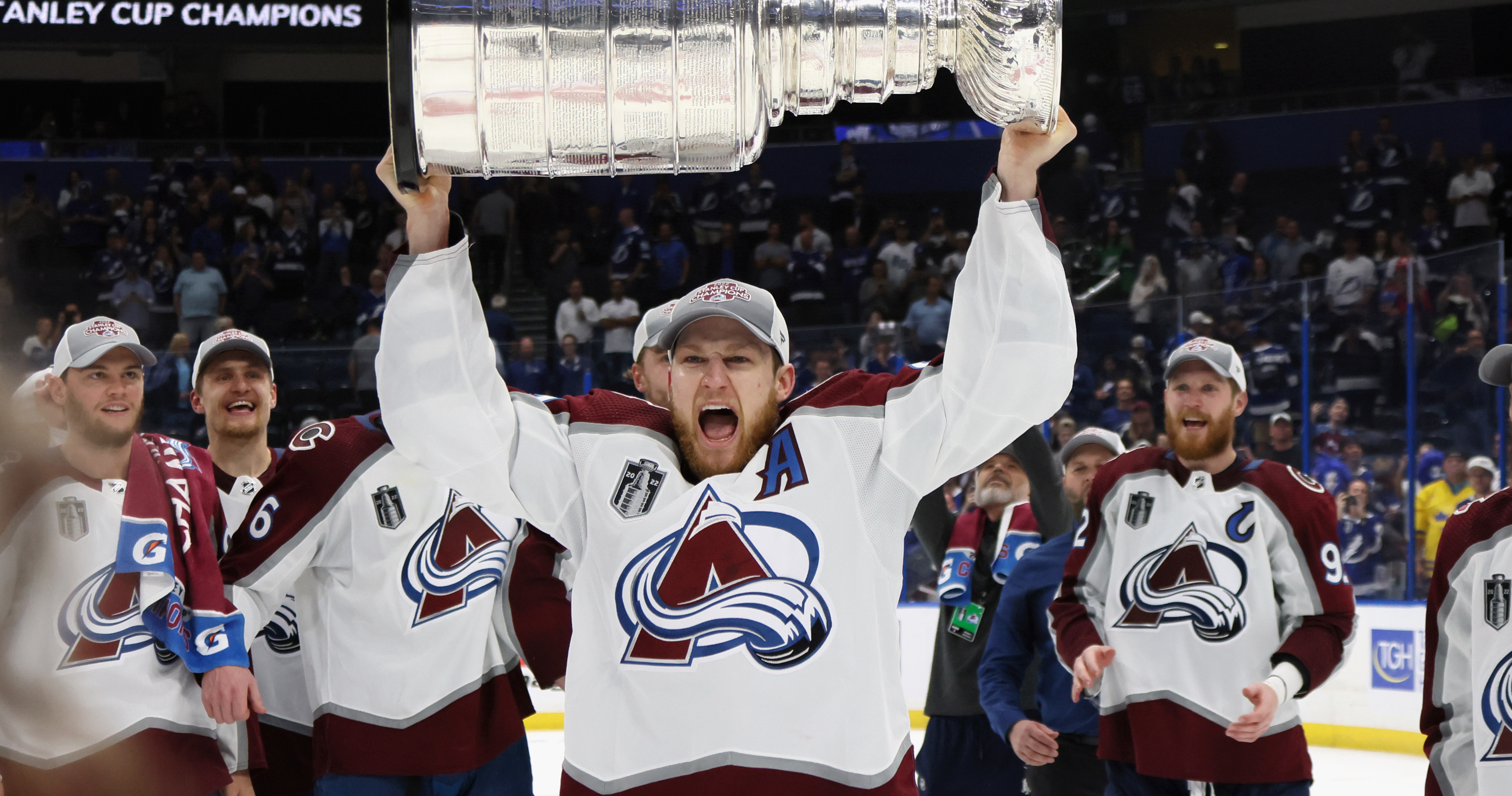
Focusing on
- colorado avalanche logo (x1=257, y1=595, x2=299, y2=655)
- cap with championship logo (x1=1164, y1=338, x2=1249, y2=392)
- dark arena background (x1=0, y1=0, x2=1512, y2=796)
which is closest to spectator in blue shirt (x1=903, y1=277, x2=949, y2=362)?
dark arena background (x1=0, y1=0, x2=1512, y2=796)

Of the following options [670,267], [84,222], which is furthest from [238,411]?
[84,222]

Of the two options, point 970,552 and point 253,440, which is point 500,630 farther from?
point 970,552

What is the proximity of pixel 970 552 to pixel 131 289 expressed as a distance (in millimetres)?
9483

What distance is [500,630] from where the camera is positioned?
3309 millimetres

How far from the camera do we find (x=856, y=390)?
2.16m

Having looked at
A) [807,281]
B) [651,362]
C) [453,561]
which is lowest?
[453,561]

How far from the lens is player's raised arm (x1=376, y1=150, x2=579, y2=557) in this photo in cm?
192

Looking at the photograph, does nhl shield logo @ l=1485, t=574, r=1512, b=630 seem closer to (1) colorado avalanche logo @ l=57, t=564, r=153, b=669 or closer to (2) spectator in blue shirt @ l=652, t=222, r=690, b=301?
(1) colorado avalanche logo @ l=57, t=564, r=153, b=669

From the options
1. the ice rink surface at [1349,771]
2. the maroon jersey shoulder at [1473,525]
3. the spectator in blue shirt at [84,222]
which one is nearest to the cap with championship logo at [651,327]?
the maroon jersey shoulder at [1473,525]

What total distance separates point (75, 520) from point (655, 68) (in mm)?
1957

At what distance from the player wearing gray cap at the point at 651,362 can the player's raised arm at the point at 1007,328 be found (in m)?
1.34

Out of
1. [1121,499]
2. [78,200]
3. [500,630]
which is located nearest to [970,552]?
[1121,499]

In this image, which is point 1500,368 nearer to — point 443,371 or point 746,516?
point 746,516

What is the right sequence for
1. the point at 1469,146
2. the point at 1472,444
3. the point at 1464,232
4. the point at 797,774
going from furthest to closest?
the point at 1469,146
the point at 1464,232
the point at 1472,444
the point at 797,774
